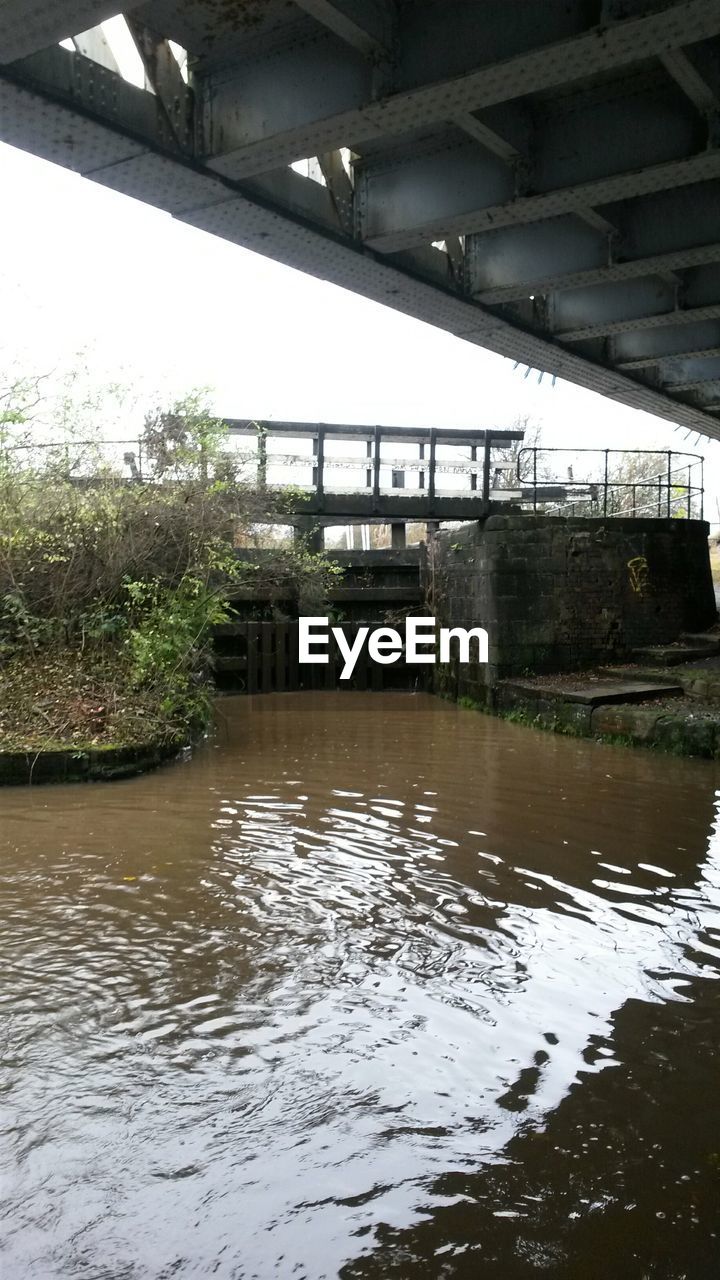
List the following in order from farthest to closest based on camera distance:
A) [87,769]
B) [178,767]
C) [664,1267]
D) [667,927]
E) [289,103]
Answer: [178,767], [87,769], [289,103], [667,927], [664,1267]

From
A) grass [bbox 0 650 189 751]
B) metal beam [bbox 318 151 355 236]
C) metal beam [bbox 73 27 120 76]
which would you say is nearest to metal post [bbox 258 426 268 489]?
grass [bbox 0 650 189 751]

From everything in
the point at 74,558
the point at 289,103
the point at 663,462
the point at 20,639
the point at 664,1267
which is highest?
the point at 663,462

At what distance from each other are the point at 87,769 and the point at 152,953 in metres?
4.52

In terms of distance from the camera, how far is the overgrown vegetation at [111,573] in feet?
32.3

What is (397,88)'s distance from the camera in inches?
196

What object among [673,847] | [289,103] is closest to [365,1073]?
Answer: [673,847]

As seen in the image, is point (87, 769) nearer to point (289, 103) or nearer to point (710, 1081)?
point (289, 103)

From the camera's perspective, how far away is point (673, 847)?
6.25 m

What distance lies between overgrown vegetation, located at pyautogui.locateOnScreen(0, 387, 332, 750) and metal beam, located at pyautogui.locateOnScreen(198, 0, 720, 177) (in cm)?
559

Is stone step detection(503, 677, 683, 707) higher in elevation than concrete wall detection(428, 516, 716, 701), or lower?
lower

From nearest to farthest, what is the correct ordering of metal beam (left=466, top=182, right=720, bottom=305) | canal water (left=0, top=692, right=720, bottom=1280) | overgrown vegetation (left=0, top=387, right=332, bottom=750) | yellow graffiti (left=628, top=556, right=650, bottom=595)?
canal water (left=0, top=692, right=720, bottom=1280) → metal beam (left=466, top=182, right=720, bottom=305) → overgrown vegetation (left=0, top=387, right=332, bottom=750) → yellow graffiti (left=628, top=556, right=650, bottom=595)

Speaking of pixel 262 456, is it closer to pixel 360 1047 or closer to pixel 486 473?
pixel 486 473

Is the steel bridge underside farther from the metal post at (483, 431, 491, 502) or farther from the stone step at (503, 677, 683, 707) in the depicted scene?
the metal post at (483, 431, 491, 502)

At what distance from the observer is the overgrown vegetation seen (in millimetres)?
9852
